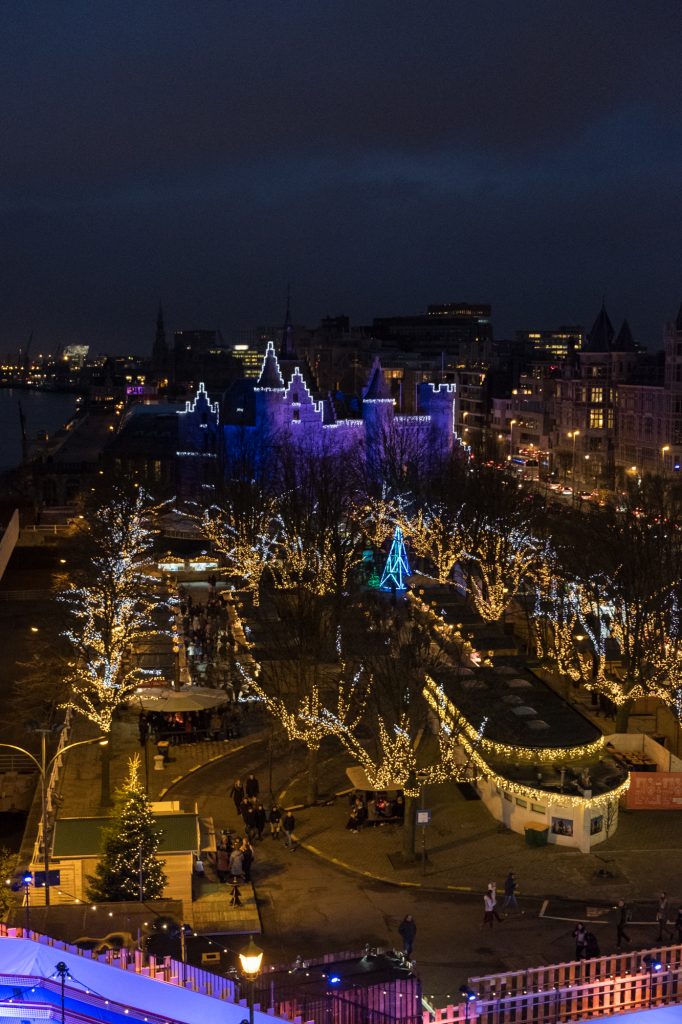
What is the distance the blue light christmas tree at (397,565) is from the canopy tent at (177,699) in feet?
48.5

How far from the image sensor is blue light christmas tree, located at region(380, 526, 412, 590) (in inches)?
1932

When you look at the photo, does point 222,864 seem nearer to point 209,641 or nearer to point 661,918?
point 661,918

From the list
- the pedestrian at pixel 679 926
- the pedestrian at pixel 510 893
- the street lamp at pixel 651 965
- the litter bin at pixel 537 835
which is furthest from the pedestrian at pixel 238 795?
the street lamp at pixel 651 965

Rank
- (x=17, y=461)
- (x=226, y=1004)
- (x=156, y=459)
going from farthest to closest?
1. (x=17, y=461)
2. (x=156, y=459)
3. (x=226, y=1004)

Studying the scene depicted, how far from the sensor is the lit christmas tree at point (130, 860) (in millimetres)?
22188

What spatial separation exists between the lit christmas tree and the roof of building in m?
0.89

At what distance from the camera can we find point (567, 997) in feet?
50.8

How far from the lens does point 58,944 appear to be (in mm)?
14266

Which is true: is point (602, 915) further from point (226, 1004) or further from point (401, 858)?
point (226, 1004)

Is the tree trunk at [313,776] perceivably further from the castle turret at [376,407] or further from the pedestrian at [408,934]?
the castle turret at [376,407]

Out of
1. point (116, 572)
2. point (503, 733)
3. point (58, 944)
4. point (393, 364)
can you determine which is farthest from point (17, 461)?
point (58, 944)

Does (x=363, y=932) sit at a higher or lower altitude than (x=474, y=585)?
lower

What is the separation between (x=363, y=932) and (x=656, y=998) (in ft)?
26.8

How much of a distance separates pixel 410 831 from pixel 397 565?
922 inches
